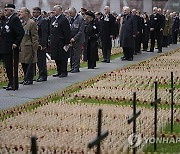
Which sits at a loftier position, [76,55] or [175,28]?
[175,28]

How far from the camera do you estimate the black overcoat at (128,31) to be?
21.3 m

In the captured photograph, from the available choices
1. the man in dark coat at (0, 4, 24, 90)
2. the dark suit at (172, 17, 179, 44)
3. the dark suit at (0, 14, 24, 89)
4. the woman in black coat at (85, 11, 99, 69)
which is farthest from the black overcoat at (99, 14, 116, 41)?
the dark suit at (172, 17, 179, 44)

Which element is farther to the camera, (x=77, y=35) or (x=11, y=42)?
(x=77, y=35)

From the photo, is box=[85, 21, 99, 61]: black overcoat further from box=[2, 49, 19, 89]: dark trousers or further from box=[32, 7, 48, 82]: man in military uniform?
box=[2, 49, 19, 89]: dark trousers

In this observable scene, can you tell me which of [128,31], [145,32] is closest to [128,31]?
[128,31]

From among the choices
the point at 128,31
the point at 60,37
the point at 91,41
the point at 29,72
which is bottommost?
the point at 29,72

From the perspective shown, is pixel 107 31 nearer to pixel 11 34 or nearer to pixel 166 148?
pixel 11 34

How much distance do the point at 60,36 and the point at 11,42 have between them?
9.79 ft

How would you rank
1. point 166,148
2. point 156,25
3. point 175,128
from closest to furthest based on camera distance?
1. point 166,148
2. point 175,128
3. point 156,25

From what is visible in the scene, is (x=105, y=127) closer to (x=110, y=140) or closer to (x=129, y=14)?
(x=110, y=140)

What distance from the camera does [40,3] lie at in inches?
1586

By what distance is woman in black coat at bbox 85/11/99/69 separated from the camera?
60.7 feet

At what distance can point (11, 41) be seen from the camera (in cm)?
1317

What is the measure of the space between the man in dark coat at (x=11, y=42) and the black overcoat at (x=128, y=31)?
8.69 metres
